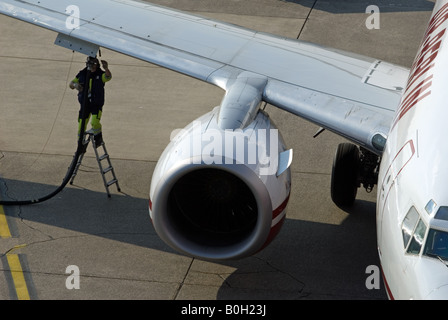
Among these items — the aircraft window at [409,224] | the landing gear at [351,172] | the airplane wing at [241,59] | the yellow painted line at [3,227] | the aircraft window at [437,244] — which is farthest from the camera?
the landing gear at [351,172]

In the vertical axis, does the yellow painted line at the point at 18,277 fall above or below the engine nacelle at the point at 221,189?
below

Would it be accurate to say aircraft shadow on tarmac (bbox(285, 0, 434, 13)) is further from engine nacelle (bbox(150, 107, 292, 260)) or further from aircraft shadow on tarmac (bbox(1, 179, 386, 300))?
engine nacelle (bbox(150, 107, 292, 260))

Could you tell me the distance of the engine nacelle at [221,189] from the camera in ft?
27.8

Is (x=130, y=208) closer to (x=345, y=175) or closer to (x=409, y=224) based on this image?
(x=345, y=175)

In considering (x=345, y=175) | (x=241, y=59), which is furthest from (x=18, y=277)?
(x=345, y=175)

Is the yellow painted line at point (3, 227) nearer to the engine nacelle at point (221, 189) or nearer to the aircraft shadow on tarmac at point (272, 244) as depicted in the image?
the aircraft shadow on tarmac at point (272, 244)

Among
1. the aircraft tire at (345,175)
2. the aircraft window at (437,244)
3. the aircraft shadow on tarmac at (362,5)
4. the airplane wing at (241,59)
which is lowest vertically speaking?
the aircraft tire at (345,175)

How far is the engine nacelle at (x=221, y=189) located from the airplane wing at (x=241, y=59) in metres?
0.48

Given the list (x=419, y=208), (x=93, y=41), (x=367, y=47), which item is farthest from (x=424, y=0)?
(x=419, y=208)

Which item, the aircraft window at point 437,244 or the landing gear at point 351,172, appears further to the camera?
the landing gear at point 351,172

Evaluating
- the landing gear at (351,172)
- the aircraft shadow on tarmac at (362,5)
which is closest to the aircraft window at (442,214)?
the landing gear at (351,172)

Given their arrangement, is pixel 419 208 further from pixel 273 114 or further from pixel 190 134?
pixel 273 114

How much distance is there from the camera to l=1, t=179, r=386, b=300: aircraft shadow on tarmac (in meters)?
9.50

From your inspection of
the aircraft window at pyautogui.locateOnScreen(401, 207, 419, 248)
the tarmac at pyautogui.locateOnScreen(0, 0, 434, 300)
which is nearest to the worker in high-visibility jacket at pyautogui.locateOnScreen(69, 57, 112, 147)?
the tarmac at pyautogui.locateOnScreen(0, 0, 434, 300)
